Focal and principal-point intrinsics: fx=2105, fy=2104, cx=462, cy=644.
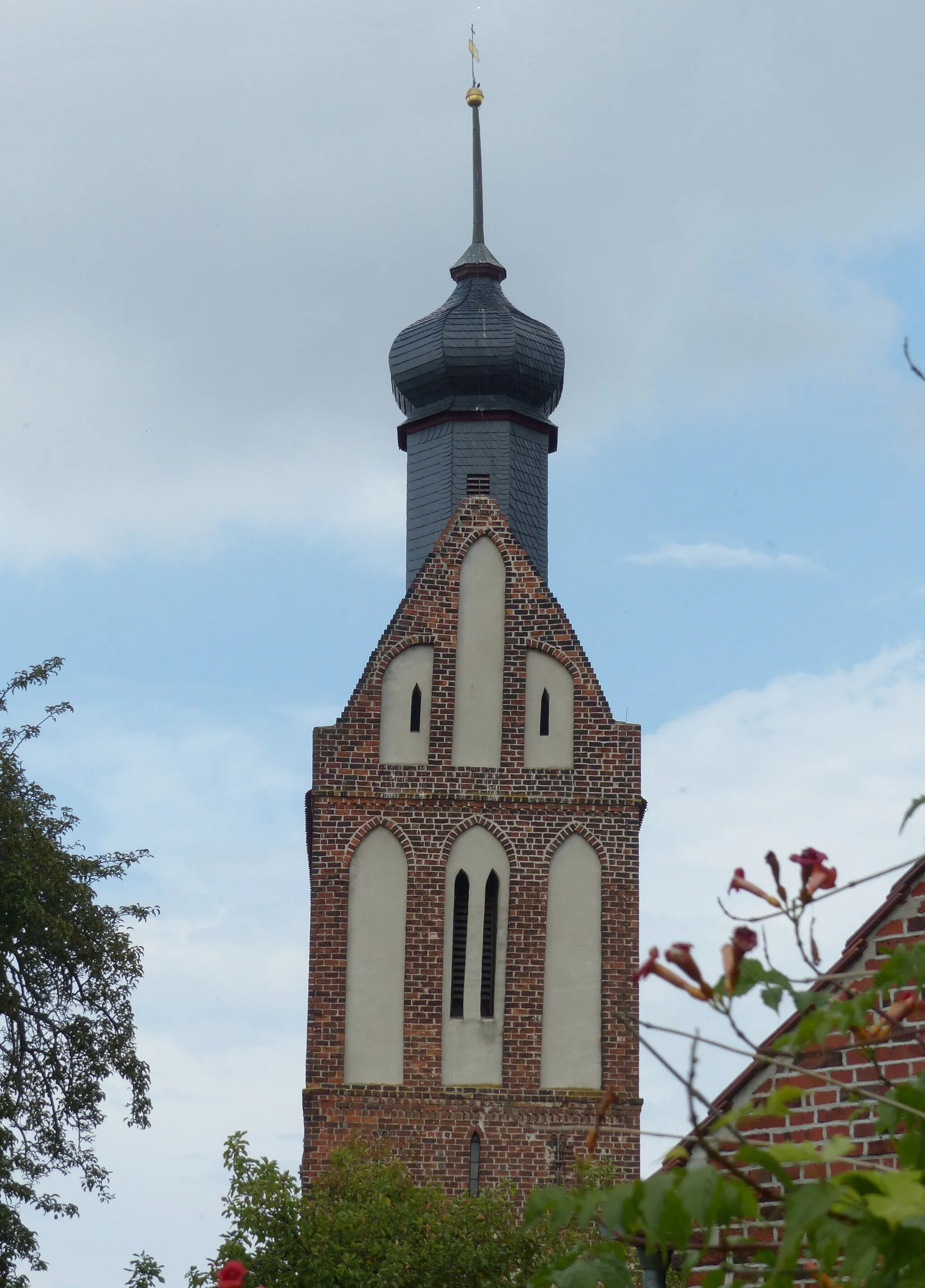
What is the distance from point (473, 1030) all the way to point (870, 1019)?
18.4 metres

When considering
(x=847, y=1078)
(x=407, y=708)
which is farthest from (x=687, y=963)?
(x=407, y=708)

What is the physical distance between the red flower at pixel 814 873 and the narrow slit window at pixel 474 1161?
17833 millimetres

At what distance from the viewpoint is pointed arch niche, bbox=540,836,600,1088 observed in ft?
73.6

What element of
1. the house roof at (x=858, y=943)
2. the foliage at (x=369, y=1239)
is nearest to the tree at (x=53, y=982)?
the foliage at (x=369, y=1239)

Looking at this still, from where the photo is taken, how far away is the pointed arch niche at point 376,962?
73.4ft

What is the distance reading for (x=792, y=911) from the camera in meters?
4.34

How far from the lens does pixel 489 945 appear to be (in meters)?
23.1

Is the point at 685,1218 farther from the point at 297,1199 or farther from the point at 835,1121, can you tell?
the point at 297,1199

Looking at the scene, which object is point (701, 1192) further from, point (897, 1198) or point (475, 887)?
point (475, 887)

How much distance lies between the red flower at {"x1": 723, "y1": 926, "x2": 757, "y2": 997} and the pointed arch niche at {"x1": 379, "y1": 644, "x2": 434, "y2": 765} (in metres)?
19.7

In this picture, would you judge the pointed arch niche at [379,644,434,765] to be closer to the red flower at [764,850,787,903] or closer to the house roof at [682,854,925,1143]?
the house roof at [682,854,925,1143]

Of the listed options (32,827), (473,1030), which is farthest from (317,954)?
(32,827)

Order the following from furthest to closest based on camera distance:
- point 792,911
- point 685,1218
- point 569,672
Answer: point 569,672, point 792,911, point 685,1218

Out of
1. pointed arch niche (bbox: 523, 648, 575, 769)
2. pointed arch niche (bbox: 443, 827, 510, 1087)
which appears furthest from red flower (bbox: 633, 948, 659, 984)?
pointed arch niche (bbox: 523, 648, 575, 769)
